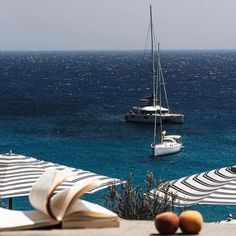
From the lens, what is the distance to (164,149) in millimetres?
49625

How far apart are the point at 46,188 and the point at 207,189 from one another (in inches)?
400

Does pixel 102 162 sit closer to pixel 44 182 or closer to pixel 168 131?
pixel 168 131

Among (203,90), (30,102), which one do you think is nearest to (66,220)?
(30,102)

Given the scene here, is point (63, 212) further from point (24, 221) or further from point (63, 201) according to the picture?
point (24, 221)

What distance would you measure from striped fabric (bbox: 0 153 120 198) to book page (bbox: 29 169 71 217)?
8.06 meters

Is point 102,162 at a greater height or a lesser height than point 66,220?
lesser

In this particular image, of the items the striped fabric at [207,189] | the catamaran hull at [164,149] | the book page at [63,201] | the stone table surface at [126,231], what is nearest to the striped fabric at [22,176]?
the striped fabric at [207,189]

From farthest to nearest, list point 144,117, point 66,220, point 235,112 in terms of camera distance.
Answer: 1. point 235,112
2. point 144,117
3. point 66,220

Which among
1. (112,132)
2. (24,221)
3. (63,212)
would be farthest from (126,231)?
(112,132)

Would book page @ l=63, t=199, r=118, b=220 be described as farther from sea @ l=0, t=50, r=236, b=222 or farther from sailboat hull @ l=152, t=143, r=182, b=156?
sailboat hull @ l=152, t=143, r=182, b=156

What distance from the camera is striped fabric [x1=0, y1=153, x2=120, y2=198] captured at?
677 inches

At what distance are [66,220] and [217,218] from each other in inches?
838

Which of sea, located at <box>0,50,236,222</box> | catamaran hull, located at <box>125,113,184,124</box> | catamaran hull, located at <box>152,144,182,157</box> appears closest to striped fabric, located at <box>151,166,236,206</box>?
sea, located at <box>0,50,236,222</box>

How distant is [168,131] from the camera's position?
6569 centimetres
